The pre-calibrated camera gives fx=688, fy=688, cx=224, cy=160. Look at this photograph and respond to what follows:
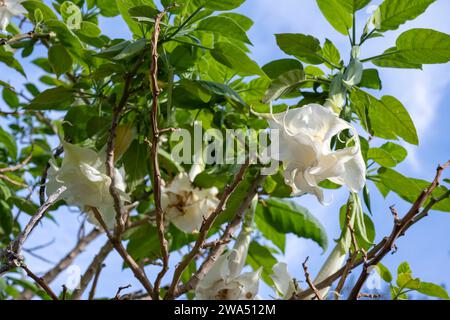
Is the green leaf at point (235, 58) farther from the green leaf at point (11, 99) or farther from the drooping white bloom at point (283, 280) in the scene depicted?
the green leaf at point (11, 99)

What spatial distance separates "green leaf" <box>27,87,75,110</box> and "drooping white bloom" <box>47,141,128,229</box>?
0.12 m

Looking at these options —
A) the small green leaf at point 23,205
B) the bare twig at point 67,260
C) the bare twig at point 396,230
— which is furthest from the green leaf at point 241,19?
the bare twig at point 67,260

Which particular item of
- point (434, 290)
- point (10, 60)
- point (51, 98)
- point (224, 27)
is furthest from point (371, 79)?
point (10, 60)

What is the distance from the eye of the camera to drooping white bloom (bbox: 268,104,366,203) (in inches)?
40.1

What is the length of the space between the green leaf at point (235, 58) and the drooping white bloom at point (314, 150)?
193mm

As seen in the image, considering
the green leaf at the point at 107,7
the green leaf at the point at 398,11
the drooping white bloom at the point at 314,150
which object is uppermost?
the green leaf at the point at 107,7

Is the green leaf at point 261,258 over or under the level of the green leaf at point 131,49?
under

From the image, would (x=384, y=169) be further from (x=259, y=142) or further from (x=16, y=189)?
(x=16, y=189)

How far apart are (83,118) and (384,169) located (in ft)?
2.03

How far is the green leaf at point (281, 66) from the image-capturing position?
1311 millimetres

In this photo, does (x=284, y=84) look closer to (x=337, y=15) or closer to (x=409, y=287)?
(x=337, y=15)

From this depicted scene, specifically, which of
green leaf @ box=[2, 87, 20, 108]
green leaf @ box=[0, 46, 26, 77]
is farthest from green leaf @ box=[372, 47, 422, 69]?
green leaf @ box=[2, 87, 20, 108]
